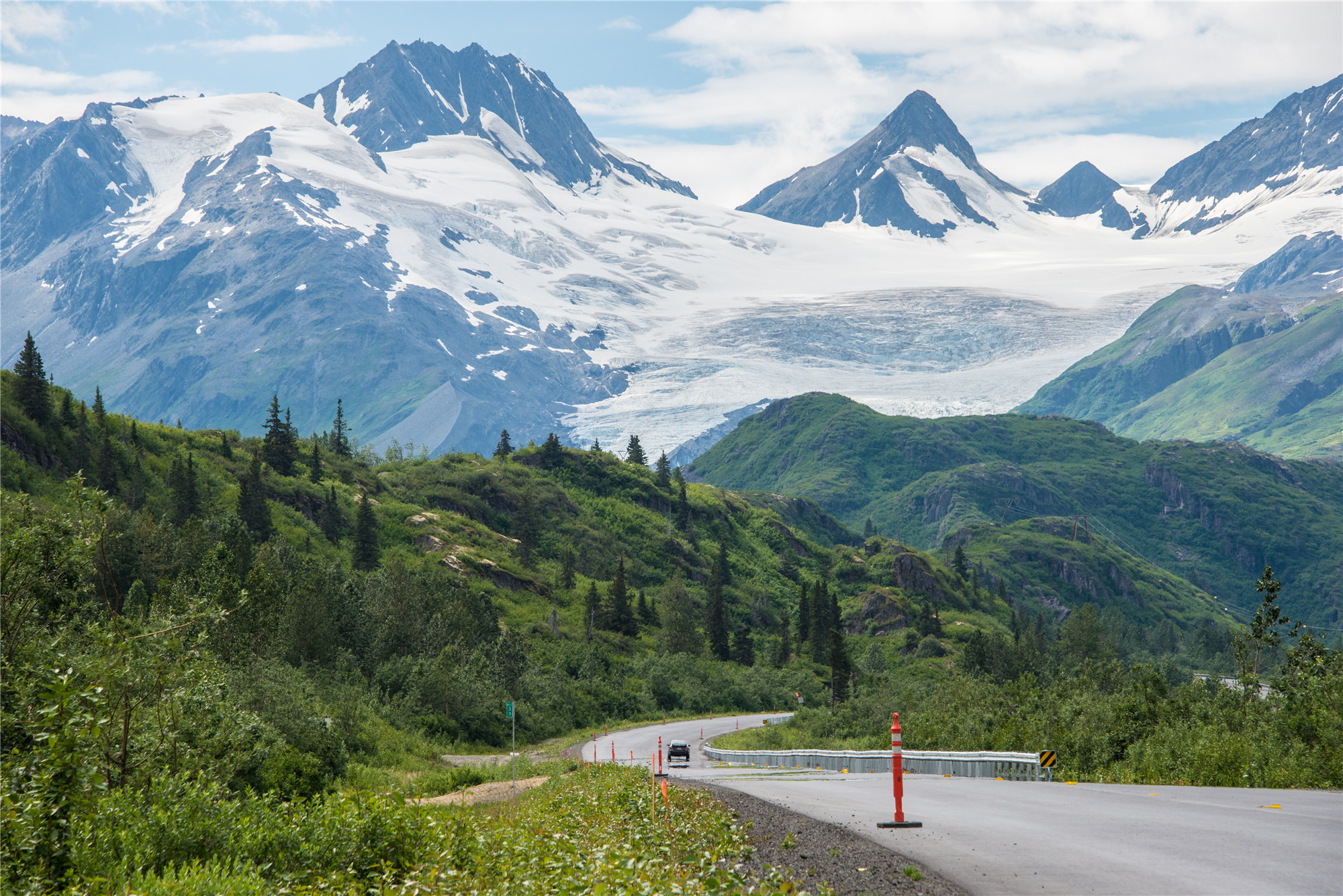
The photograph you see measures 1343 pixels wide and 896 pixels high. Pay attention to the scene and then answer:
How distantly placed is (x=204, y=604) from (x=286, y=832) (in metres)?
10.4

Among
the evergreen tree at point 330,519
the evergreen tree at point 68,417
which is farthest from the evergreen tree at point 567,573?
the evergreen tree at point 68,417

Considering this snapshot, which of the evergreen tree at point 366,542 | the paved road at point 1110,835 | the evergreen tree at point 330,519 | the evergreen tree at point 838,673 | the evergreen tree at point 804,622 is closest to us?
the paved road at point 1110,835

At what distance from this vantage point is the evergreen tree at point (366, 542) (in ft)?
366

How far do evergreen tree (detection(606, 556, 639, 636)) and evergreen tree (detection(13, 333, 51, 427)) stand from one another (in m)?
68.1

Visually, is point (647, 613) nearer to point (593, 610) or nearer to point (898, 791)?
point (593, 610)

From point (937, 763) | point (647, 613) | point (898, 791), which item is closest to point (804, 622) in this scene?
point (647, 613)

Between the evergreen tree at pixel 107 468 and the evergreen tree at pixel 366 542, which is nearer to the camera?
the evergreen tree at pixel 107 468

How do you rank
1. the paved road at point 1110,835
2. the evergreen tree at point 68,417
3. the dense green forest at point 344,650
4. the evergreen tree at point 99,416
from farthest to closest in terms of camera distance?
1. the evergreen tree at point 99,416
2. the evergreen tree at point 68,417
3. the dense green forest at point 344,650
4. the paved road at point 1110,835

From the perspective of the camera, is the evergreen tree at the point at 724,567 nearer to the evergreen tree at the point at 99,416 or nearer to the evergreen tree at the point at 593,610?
the evergreen tree at the point at 593,610

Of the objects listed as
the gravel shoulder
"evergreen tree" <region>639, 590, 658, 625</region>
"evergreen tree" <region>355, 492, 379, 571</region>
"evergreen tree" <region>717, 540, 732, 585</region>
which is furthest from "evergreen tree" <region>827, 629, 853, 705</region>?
the gravel shoulder

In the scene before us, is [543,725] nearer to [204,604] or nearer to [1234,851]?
[204,604]

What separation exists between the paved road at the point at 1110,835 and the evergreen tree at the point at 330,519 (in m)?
106

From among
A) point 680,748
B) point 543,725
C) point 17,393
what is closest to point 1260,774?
point 680,748

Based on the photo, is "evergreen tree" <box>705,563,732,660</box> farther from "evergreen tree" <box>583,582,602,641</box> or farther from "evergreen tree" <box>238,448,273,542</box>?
"evergreen tree" <box>238,448,273,542</box>
